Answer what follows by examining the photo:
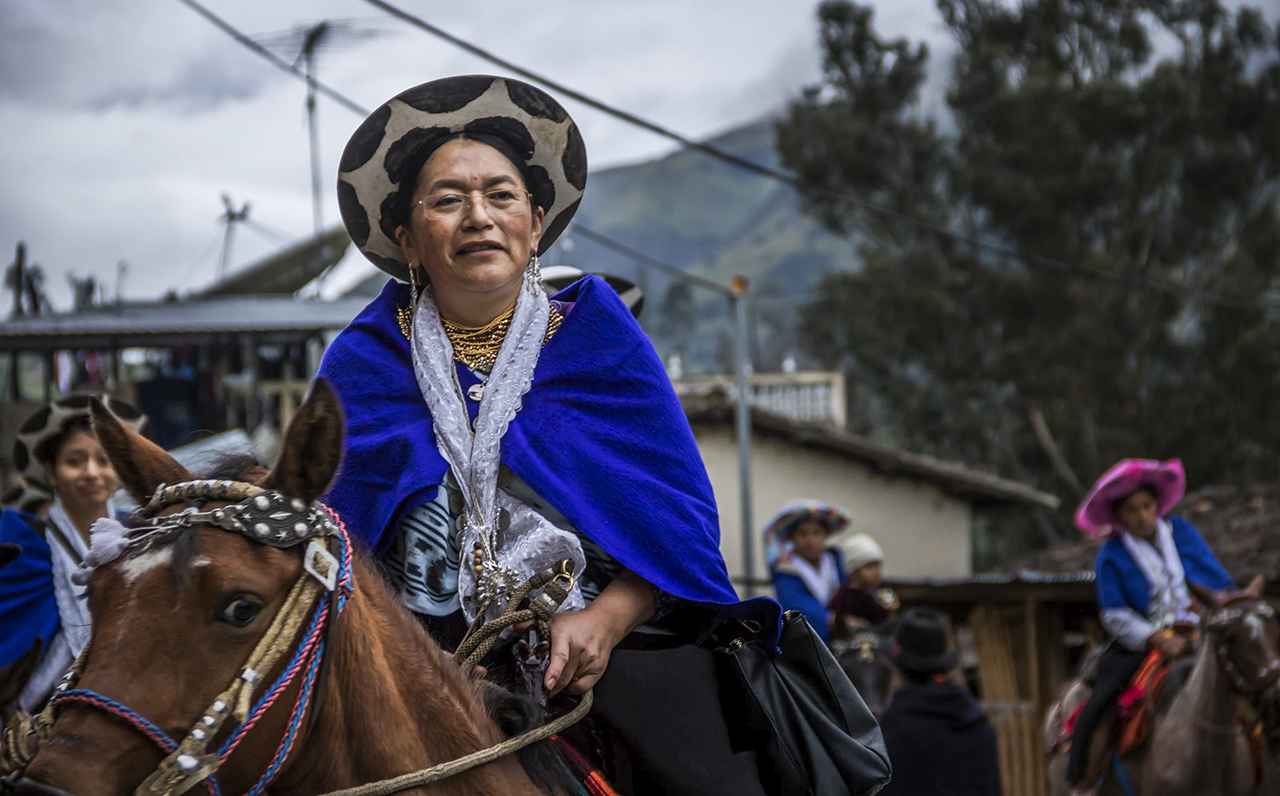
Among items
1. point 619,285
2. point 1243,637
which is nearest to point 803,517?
point 1243,637

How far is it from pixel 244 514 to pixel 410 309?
3.77ft

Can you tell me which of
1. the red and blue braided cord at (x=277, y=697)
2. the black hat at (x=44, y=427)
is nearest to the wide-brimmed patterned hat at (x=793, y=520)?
the black hat at (x=44, y=427)

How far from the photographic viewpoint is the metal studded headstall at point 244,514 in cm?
207

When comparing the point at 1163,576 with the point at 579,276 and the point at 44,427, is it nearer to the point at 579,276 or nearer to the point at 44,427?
the point at 579,276

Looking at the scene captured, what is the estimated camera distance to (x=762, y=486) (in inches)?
933

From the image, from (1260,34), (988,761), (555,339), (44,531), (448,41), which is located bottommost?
(988,761)

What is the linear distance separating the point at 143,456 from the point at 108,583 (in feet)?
0.76

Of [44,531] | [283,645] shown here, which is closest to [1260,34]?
[44,531]

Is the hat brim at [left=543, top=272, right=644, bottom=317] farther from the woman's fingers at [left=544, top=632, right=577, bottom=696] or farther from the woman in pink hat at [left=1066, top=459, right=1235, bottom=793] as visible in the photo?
the woman in pink hat at [left=1066, top=459, right=1235, bottom=793]

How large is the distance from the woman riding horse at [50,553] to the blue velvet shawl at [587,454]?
6.84 feet

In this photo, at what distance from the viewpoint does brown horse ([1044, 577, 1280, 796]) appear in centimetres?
902

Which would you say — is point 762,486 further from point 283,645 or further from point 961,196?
point 283,645

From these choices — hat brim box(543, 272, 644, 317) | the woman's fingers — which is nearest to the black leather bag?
the woman's fingers

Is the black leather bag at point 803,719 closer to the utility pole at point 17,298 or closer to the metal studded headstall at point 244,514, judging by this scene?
the metal studded headstall at point 244,514
